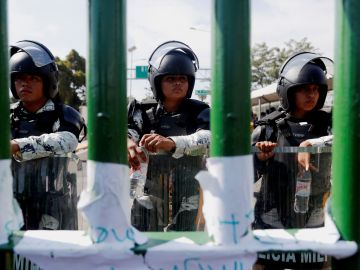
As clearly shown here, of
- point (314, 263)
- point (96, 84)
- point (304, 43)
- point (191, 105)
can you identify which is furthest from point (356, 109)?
point (304, 43)

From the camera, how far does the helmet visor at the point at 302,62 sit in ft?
9.87

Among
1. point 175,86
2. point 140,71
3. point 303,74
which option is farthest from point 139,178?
point 140,71

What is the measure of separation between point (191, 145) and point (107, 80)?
56.5 inches

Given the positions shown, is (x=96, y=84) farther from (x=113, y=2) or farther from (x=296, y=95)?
(x=296, y=95)

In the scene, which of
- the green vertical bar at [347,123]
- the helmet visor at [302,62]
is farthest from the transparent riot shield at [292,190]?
the green vertical bar at [347,123]

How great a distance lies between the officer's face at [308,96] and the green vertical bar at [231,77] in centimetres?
191

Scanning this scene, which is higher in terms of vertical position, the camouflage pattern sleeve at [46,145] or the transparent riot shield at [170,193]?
the camouflage pattern sleeve at [46,145]

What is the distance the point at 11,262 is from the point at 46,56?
1921 mm

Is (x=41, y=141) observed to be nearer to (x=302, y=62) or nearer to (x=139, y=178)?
(x=139, y=178)

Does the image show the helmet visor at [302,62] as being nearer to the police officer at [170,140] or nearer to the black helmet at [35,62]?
the police officer at [170,140]

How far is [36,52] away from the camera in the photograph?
9.55 ft

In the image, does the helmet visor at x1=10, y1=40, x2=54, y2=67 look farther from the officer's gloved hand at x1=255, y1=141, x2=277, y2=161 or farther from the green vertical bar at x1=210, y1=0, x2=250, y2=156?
the green vertical bar at x1=210, y1=0, x2=250, y2=156

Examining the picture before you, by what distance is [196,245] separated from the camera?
1.24 meters

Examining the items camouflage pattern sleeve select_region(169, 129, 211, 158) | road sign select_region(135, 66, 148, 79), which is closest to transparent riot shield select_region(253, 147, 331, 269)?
camouflage pattern sleeve select_region(169, 129, 211, 158)
